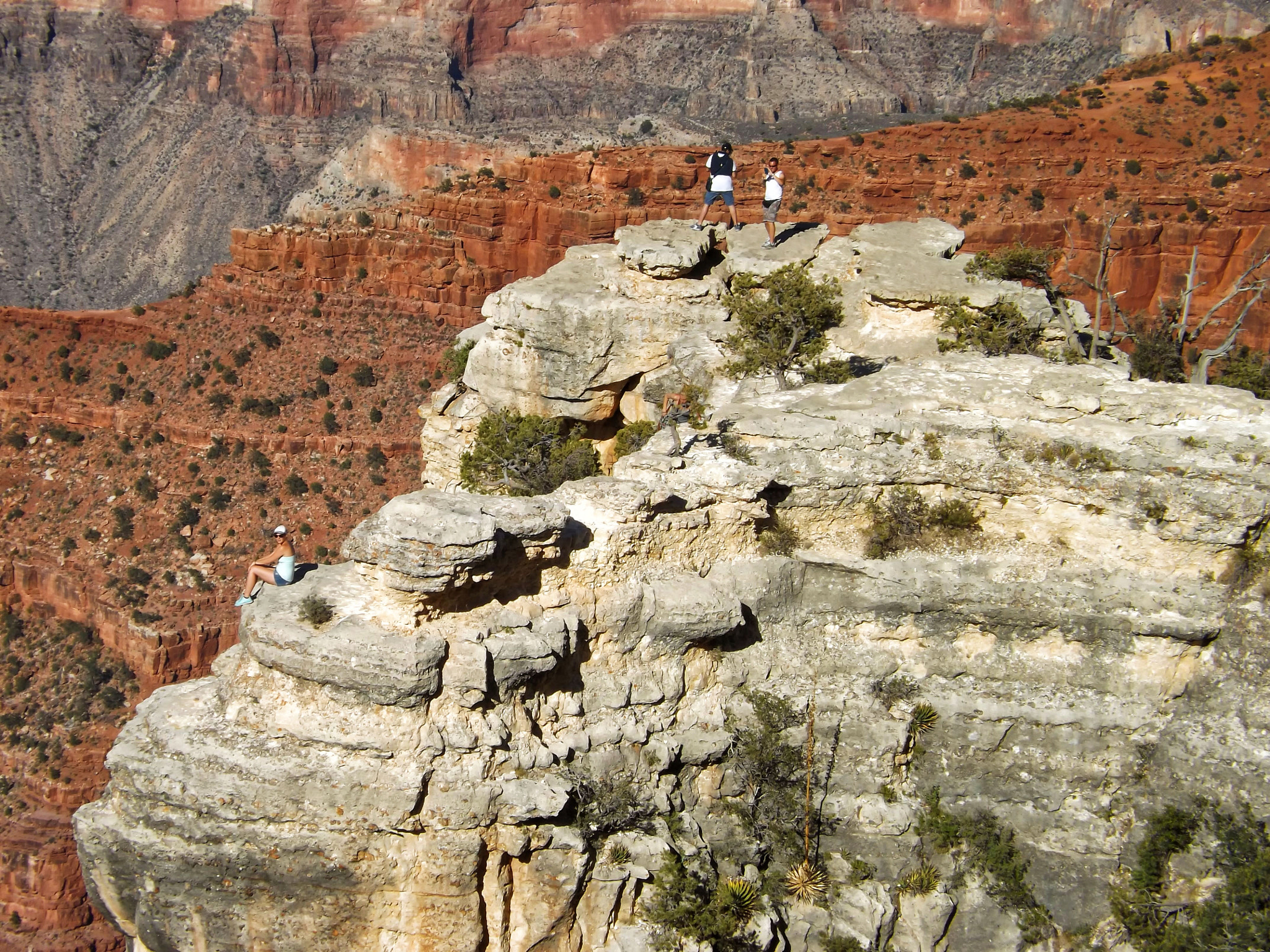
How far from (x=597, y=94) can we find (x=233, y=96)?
3960 cm

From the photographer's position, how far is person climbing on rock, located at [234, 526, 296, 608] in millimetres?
16750

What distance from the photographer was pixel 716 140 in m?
104

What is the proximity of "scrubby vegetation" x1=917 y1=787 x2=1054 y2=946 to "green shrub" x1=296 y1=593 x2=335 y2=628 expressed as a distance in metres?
8.61

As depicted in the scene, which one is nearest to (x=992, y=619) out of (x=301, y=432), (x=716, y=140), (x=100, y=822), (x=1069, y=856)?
(x=1069, y=856)

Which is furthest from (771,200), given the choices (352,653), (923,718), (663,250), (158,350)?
(158,350)

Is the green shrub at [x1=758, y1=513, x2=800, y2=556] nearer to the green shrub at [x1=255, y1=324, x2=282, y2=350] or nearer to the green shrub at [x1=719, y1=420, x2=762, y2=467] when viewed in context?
the green shrub at [x1=719, y1=420, x2=762, y2=467]

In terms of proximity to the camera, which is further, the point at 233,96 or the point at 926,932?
the point at 233,96

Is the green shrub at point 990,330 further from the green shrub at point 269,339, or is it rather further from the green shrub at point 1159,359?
the green shrub at point 269,339

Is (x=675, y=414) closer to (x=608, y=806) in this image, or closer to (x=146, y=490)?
(x=608, y=806)

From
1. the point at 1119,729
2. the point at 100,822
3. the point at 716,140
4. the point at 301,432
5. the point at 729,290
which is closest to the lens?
the point at 100,822

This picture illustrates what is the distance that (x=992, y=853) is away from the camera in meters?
16.7

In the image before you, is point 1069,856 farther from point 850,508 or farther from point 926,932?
point 850,508

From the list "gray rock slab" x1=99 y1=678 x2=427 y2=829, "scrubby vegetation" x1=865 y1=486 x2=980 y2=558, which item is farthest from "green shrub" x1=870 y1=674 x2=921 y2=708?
"gray rock slab" x1=99 y1=678 x2=427 y2=829

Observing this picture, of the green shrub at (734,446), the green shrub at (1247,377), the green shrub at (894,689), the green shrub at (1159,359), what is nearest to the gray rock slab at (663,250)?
the green shrub at (734,446)
